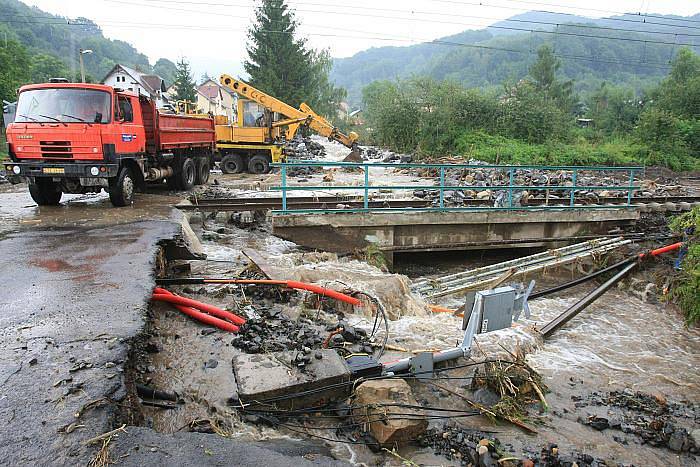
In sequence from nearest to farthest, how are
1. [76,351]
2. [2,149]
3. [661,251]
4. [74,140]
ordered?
[76,351] < [74,140] < [661,251] < [2,149]

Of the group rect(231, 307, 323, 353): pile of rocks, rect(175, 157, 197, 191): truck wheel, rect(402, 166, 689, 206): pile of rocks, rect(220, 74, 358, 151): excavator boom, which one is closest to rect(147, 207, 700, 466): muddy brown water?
rect(231, 307, 323, 353): pile of rocks

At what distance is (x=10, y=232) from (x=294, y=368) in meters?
6.59

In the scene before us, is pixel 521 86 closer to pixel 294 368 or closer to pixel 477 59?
pixel 294 368

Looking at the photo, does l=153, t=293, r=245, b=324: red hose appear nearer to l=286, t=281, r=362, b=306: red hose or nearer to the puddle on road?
l=286, t=281, r=362, b=306: red hose

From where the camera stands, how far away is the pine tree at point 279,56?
41938 millimetres

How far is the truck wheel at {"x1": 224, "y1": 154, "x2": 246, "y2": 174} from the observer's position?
20875 millimetres

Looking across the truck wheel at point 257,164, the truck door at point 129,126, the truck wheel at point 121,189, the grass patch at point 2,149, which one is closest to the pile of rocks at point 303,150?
the truck wheel at point 257,164

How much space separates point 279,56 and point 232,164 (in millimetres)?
25199

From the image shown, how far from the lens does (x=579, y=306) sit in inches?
316

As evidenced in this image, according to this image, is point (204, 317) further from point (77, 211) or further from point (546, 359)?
point (77, 211)

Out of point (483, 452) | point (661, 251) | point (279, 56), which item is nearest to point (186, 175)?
point (661, 251)

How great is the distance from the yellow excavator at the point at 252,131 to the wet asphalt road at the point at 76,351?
516 inches

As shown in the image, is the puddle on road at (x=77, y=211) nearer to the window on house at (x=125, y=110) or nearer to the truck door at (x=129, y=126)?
the truck door at (x=129, y=126)

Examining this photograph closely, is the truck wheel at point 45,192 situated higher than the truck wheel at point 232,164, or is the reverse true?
the truck wheel at point 232,164
